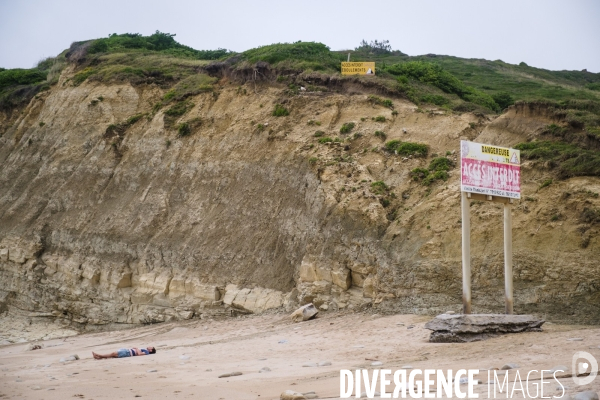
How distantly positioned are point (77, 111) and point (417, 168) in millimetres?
19904

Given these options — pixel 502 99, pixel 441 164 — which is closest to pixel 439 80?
pixel 502 99

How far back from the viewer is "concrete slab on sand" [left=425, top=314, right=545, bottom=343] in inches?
637

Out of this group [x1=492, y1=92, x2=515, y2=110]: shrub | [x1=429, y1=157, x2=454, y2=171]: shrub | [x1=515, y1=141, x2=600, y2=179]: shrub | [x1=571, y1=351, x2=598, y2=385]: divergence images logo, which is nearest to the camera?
[x1=571, y1=351, x2=598, y2=385]: divergence images logo

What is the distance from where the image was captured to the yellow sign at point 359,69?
31.8 meters

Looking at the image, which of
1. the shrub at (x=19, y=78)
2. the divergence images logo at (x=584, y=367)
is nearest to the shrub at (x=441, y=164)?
the divergence images logo at (x=584, y=367)

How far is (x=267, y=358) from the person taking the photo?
1727cm

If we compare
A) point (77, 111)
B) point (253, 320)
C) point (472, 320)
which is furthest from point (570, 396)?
point (77, 111)

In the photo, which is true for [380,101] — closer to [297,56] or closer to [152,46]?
[297,56]

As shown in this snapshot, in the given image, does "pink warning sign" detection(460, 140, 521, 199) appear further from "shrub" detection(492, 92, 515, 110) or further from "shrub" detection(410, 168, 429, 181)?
"shrub" detection(492, 92, 515, 110)

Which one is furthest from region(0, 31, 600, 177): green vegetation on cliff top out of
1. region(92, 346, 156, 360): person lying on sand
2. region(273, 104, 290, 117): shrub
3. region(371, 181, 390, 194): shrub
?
region(92, 346, 156, 360): person lying on sand

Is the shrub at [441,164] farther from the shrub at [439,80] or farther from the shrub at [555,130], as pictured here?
the shrub at [439,80]

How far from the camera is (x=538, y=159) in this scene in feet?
70.1

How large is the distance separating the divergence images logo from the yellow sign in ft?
66.5

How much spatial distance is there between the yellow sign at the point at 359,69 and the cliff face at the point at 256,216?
1.98 m
